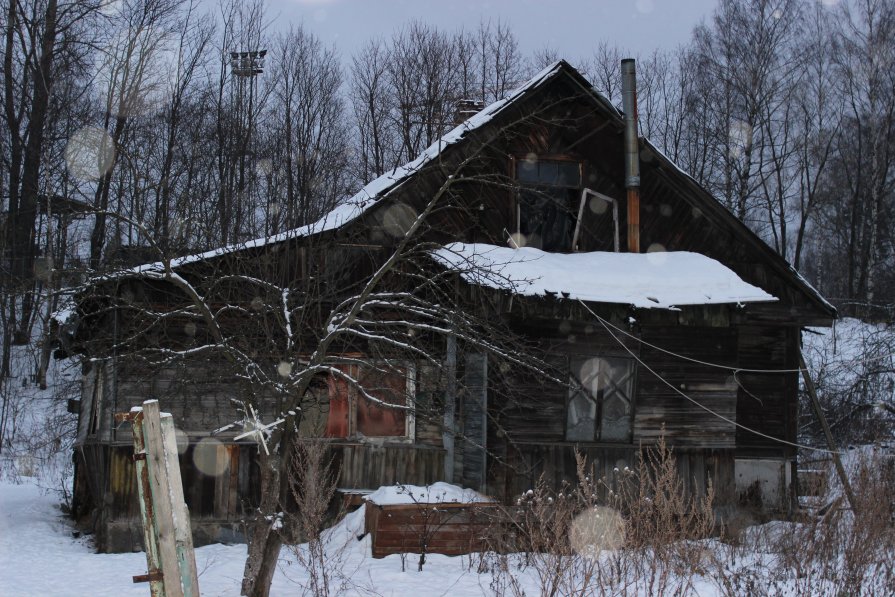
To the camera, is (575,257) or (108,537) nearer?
(108,537)

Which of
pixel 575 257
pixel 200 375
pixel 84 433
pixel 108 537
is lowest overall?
pixel 108 537

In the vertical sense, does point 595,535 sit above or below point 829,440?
below

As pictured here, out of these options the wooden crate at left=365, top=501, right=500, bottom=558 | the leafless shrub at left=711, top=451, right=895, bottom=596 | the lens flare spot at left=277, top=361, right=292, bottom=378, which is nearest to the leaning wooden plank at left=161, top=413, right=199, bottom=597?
the lens flare spot at left=277, top=361, right=292, bottom=378

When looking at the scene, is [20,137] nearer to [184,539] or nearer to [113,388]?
[113,388]

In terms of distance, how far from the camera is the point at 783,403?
15.6 m

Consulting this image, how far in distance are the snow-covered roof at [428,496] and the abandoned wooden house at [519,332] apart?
0.60 m

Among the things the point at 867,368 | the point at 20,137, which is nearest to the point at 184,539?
the point at 867,368

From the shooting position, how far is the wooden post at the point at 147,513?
436 centimetres

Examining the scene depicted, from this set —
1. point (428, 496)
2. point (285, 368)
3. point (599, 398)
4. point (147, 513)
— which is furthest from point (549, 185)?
point (147, 513)

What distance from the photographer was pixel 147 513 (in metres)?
4.51

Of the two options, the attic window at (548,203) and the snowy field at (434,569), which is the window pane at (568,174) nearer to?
the attic window at (548,203)

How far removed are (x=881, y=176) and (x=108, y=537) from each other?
28520 millimetres

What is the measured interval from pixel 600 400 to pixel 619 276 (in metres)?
1.77

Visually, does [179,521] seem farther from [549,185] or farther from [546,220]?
[549,185]
